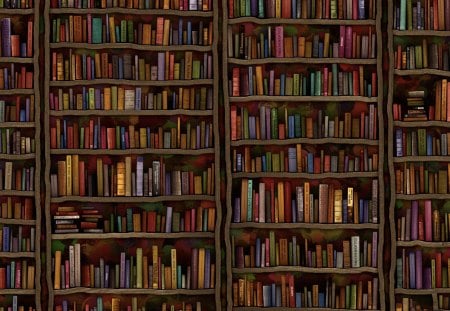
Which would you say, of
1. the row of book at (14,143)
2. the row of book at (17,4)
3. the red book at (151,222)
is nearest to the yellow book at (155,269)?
the red book at (151,222)

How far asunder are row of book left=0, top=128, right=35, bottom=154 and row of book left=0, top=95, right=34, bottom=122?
0.06 meters

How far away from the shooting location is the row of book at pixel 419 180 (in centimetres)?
396

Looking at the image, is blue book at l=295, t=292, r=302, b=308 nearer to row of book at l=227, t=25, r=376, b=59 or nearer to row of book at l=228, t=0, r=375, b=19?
row of book at l=227, t=25, r=376, b=59

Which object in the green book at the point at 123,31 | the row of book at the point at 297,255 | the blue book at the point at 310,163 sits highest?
the green book at the point at 123,31

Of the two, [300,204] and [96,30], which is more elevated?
[96,30]

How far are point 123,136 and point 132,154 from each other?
0.10 m

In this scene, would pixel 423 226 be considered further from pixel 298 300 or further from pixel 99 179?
pixel 99 179

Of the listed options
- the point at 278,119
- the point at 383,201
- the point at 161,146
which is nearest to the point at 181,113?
the point at 161,146

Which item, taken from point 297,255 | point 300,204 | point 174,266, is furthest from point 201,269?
point 300,204

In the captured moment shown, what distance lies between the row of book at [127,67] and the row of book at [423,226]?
1.21 meters

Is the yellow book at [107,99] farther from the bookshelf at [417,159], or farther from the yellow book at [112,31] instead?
the bookshelf at [417,159]

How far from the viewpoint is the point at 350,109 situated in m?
4.02

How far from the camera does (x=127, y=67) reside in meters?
Result: 3.97

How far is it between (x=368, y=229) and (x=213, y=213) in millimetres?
779
